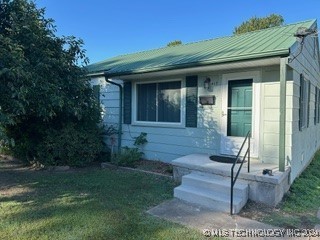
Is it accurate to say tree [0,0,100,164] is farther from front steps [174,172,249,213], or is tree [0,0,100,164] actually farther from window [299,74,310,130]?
window [299,74,310,130]

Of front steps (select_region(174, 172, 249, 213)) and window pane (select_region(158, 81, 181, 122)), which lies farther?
window pane (select_region(158, 81, 181, 122))

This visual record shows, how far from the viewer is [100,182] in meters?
5.70

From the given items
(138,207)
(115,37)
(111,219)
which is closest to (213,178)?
(138,207)

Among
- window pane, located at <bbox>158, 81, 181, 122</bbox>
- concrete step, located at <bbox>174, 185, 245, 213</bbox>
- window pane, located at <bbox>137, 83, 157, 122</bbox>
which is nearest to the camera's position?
concrete step, located at <bbox>174, 185, 245, 213</bbox>

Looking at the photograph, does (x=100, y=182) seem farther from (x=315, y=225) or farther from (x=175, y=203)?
(x=315, y=225)

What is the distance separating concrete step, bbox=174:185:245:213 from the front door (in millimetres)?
1732

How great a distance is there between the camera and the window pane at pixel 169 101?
23.3ft

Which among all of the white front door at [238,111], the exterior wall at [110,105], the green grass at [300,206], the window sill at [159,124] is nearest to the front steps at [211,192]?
the green grass at [300,206]

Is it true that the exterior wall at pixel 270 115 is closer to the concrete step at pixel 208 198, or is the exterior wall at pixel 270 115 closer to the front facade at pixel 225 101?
the front facade at pixel 225 101

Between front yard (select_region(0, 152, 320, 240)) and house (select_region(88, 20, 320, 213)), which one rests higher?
house (select_region(88, 20, 320, 213))

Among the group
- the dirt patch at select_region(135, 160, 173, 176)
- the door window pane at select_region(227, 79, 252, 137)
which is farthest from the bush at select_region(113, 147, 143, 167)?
the door window pane at select_region(227, 79, 252, 137)

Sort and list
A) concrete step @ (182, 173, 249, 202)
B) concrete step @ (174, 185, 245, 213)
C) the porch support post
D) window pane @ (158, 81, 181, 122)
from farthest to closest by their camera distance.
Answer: window pane @ (158, 81, 181, 122)
the porch support post
concrete step @ (182, 173, 249, 202)
concrete step @ (174, 185, 245, 213)

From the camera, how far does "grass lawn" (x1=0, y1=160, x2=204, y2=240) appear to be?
3404 mm

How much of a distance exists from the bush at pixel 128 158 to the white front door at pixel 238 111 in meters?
2.30
